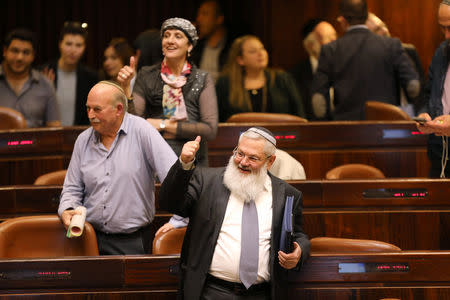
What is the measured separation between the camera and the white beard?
112 inches

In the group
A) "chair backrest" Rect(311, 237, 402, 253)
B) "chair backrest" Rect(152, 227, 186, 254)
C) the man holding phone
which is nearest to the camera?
"chair backrest" Rect(311, 237, 402, 253)

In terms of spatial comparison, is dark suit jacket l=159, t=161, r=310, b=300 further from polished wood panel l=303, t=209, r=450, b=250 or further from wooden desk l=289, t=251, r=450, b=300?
polished wood panel l=303, t=209, r=450, b=250

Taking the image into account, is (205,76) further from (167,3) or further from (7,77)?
(167,3)

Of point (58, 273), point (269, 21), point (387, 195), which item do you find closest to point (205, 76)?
point (387, 195)

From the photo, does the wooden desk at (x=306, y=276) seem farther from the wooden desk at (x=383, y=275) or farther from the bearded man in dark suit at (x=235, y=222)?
the bearded man in dark suit at (x=235, y=222)

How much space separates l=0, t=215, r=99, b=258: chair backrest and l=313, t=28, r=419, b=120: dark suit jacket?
2.28 meters

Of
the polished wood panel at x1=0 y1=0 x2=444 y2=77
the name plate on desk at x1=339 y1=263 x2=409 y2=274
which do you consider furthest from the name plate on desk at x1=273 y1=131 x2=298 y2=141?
the polished wood panel at x1=0 y1=0 x2=444 y2=77

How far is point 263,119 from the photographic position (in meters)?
4.57

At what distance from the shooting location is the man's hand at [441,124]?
140 inches

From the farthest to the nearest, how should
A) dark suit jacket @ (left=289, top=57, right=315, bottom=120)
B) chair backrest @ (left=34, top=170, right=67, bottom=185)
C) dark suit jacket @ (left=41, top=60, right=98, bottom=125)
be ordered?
dark suit jacket @ (left=289, top=57, right=315, bottom=120) → dark suit jacket @ (left=41, top=60, right=98, bottom=125) → chair backrest @ (left=34, top=170, right=67, bottom=185)

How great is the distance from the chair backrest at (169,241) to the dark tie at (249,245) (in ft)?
1.29

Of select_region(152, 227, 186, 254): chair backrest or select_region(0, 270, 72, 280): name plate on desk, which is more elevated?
select_region(152, 227, 186, 254): chair backrest

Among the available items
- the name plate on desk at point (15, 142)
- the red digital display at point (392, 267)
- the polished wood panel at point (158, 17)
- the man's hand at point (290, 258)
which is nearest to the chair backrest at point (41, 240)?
the man's hand at point (290, 258)

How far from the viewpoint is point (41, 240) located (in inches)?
122
